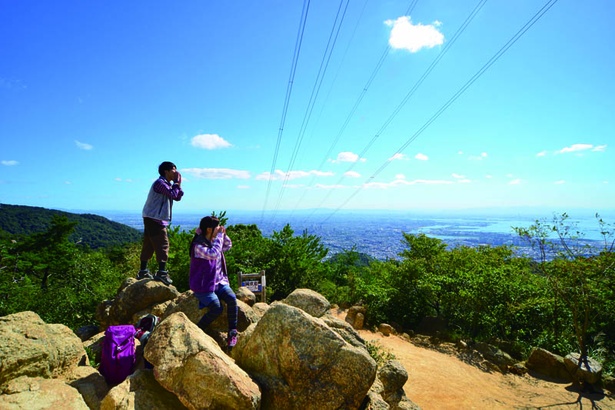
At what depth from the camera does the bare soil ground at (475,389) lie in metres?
7.90

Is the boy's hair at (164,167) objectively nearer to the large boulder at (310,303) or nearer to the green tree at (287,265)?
the large boulder at (310,303)

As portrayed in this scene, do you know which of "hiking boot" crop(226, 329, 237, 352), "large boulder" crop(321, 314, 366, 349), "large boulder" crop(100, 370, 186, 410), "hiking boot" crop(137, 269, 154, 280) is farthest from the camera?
"hiking boot" crop(137, 269, 154, 280)

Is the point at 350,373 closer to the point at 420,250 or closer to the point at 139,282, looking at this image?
the point at 139,282

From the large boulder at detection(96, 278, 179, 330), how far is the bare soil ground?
6.68 m

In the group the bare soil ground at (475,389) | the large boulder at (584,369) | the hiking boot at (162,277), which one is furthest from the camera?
the large boulder at (584,369)

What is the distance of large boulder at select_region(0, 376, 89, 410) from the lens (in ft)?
11.7

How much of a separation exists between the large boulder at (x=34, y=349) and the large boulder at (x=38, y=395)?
0.38 feet

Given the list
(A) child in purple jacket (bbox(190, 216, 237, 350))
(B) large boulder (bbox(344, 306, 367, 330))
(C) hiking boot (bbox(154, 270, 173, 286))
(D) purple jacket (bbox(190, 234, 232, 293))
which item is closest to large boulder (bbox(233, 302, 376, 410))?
(A) child in purple jacket (bbox(190, 216, 237, 350))

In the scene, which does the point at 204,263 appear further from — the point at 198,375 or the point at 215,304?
→ the point at 198,375

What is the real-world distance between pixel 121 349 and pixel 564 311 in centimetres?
1526

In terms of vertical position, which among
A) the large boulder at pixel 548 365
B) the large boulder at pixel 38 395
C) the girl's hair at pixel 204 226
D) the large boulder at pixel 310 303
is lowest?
the large boulder at pixel 548 365

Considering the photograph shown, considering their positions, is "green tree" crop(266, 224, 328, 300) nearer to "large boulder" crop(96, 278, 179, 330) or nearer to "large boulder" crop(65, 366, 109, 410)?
"large boulder" crop(96, 278, 179, 330)

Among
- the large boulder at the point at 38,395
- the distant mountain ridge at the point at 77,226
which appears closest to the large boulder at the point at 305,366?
the large boulder at the point at 38,395

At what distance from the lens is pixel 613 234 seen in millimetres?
10352
